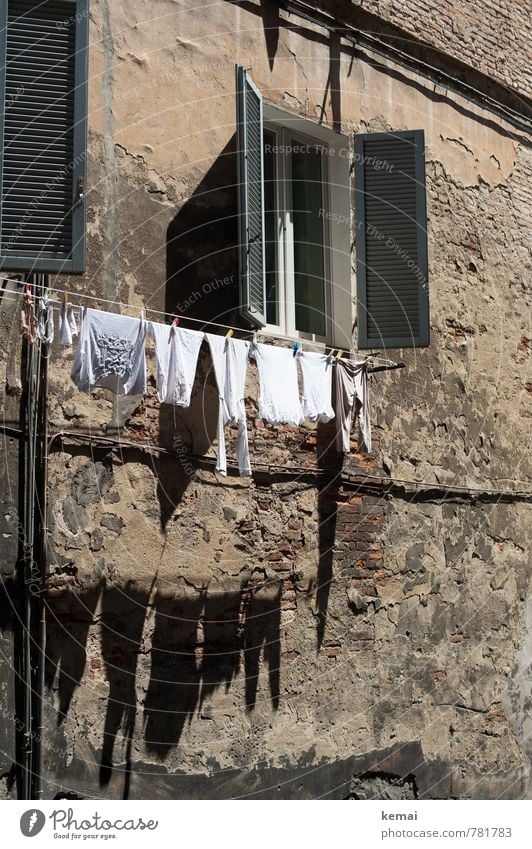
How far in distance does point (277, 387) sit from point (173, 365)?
0.81 m

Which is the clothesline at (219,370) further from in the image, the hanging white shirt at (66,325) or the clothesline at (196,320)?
the clothesline at (196,320)

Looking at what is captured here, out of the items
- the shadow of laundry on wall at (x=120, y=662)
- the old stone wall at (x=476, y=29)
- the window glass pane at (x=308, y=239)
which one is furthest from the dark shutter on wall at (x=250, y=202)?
the shadow of laundry on wall at (x=120, y=662)

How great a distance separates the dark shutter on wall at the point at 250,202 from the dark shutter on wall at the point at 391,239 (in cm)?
113

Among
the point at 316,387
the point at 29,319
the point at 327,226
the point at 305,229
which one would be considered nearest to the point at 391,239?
the point at 327,226

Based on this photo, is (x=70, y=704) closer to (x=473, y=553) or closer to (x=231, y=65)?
(x=473, y=553)

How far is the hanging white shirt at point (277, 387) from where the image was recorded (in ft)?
22.1

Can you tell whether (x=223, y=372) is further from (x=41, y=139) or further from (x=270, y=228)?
(x=270, y=228)

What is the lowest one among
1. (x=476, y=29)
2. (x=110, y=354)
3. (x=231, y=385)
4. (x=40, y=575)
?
(x=40, y=575)

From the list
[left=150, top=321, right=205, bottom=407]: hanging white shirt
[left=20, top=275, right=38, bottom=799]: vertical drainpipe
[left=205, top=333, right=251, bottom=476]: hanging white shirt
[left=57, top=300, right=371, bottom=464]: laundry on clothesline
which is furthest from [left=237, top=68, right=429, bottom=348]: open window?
[left=20, top=275, right=38, bottom=799]: vertical drainpipe

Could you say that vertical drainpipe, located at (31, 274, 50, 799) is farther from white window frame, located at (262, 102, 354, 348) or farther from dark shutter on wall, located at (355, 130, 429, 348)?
dark shutter on wall, located at (355, 130, 429, 348)

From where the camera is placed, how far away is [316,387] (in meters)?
7.10

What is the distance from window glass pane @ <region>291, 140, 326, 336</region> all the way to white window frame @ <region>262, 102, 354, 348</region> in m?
0.04

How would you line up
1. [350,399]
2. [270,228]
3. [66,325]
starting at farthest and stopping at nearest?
[270,228] → [350,399] → [66,325]
